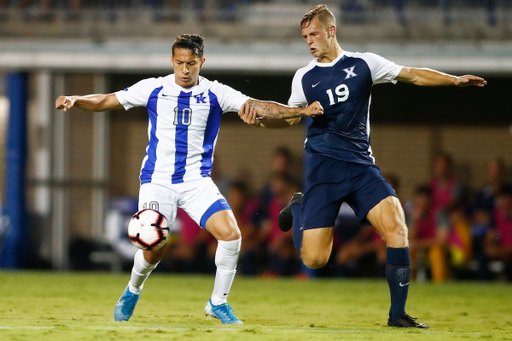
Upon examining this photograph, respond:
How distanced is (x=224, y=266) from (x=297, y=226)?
0.84 m

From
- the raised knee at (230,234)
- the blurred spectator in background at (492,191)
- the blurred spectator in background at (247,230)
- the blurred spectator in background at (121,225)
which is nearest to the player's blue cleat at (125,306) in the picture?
the raised knee at (230,234)

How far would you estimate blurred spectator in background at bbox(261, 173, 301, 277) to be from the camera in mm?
11367

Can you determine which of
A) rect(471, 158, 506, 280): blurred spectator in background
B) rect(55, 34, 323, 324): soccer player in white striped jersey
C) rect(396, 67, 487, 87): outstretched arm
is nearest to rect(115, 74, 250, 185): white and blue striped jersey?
rect(55, 34, 323, 324): soccer player in white striped jersey

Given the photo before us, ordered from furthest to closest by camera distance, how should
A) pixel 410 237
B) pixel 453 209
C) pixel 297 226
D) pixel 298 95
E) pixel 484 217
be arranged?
pixel 484 217 → pixel 453 209 → pixel 410 237 → pixel 297 226 → pixel 298 95

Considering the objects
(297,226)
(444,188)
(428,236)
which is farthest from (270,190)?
(297,226)

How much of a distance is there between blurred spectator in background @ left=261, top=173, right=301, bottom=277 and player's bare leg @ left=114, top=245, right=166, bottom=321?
581 centimetres

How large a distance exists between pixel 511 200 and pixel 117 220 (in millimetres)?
6588

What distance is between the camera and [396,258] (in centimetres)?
530

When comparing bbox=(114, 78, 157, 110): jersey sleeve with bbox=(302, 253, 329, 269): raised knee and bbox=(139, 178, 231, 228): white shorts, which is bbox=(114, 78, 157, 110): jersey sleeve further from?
bbox=(302, 253, 329, 269): raised knee

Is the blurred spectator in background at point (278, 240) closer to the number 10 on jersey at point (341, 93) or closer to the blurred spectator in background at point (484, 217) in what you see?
the blurred spectator in background at point (484, 217)

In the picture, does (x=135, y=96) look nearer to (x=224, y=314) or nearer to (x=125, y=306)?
(x=125, y=306)

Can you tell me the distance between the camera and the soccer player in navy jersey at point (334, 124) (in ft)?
18.2

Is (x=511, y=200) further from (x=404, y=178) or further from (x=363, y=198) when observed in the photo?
(x=363, y=198)

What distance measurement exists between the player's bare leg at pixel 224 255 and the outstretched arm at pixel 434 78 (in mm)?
1733
